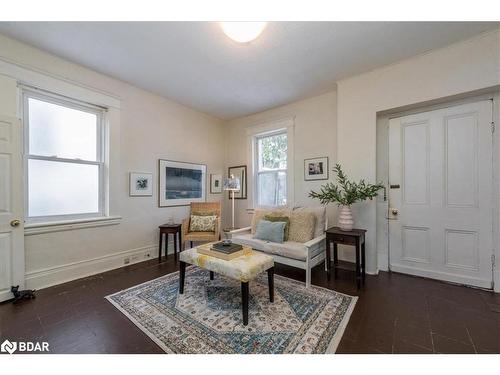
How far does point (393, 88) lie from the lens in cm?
273

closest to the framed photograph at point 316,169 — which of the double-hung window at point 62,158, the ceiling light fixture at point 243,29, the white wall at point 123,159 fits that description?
the white wall at point 123,159

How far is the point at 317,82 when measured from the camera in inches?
125

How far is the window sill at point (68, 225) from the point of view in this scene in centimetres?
240

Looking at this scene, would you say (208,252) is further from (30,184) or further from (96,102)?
(96,102)

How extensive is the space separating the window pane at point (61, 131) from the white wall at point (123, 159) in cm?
27

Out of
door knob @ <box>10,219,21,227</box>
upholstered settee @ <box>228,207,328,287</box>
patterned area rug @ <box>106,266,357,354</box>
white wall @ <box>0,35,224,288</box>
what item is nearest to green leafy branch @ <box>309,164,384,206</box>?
upholstered settee @ <box>228,207,328,287</box>

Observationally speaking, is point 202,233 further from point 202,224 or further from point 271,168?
point 271,168

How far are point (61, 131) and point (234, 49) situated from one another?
8.10 ft

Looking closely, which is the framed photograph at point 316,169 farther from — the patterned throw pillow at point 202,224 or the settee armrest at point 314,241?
the patterned throw pillow at point 202,224

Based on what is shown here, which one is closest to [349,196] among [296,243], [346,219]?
[346,219]

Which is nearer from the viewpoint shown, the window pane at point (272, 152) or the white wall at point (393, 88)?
the white wall at point (393, 88)

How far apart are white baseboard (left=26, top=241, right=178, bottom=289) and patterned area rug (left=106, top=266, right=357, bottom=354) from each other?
88cm

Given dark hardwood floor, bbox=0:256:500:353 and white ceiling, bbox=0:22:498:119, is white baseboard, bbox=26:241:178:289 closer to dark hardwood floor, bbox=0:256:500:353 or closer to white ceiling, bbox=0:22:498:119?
dark hardwood floor, bbox=0:256:500:353
